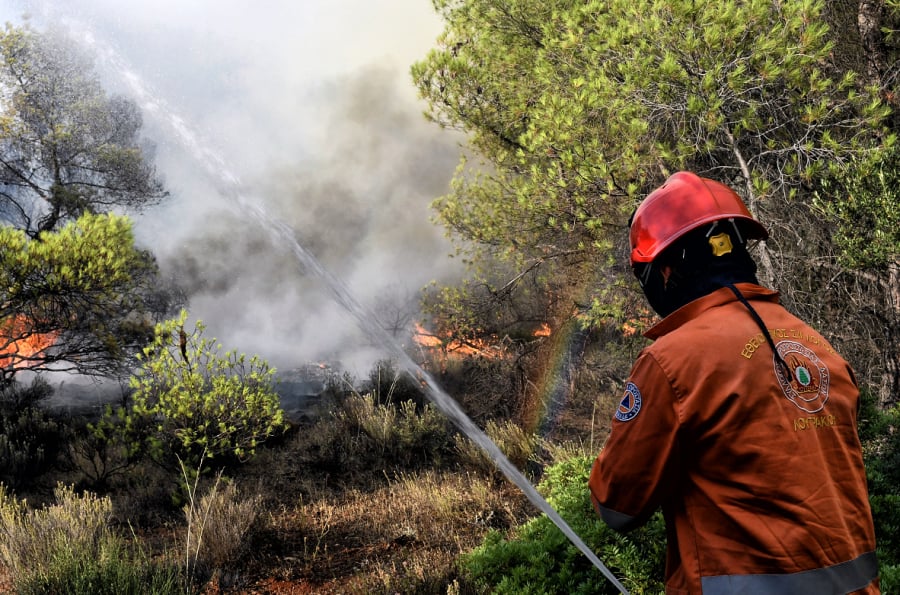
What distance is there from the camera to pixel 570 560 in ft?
8.96

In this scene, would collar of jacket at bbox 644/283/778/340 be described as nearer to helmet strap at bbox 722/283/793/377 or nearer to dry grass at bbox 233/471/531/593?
helmet strap at bbox 722/283/793/377

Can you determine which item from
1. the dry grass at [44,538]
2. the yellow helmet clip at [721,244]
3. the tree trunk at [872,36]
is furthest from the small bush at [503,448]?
the yellow helmet clip at [721,244]

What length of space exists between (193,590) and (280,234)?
2.74m

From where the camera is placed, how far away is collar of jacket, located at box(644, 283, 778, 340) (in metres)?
1.43

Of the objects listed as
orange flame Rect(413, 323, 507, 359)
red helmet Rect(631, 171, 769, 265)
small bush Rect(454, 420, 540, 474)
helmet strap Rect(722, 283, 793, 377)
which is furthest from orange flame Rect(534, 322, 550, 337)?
helmet strap Rect(722, 283, 793, 377)

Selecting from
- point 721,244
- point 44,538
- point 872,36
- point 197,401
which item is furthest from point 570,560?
point 872,36

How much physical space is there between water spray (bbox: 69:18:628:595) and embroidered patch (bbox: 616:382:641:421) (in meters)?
0.74

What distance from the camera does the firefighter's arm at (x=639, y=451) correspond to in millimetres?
1284

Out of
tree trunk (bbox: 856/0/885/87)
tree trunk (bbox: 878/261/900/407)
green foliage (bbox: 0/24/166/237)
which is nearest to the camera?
tree trunk (bbox: 878/261/900/407)

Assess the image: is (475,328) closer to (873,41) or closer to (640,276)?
(873,41)

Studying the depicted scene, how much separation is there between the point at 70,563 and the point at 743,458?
14.3ft

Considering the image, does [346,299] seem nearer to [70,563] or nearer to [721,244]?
[721,244]

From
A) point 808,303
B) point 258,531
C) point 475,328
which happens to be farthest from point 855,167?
point 258,531

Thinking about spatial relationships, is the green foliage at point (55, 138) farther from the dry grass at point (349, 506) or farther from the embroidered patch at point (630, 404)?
the embroidered patch at point (630, 404)
